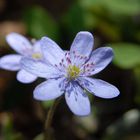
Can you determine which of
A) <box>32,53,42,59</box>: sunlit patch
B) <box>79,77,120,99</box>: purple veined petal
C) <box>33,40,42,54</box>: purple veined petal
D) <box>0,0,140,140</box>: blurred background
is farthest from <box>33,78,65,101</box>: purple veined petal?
<box>0,0,140,140</box>: blurred background

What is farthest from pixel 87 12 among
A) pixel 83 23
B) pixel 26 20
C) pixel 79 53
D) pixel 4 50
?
pixel 79 53

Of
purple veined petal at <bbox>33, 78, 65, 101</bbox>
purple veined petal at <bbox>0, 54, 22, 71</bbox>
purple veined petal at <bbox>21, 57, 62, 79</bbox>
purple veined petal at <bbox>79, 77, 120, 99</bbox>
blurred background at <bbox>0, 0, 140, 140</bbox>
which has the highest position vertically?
purple veined petal at <bbox>21, 57, 62, 79</bbox>

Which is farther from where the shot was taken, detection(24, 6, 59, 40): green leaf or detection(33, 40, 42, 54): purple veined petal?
detection(24, 6, 59, 40): green leaf

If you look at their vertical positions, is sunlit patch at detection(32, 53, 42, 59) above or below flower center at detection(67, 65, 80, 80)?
below

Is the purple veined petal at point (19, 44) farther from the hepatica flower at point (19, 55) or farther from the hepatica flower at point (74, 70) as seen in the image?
the hepatica flower at point (74, 70)

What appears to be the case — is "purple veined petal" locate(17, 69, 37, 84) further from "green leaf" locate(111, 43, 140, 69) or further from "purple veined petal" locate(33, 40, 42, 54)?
"green leaf" locate(111, 43, 140, 69)

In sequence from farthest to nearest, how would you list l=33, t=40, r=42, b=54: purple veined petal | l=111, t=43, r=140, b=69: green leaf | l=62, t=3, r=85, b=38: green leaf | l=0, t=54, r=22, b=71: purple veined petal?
l=62, t=3, r=85, b=38: green leaf < l=111, t=43, r=140, b=69: green leaf < l=33, t=40, r=42, b=54: purple veined petal < l=0, t=54, r=22, b=71: purple veined petal

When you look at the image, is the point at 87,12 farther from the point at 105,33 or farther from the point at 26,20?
the point at 26,20

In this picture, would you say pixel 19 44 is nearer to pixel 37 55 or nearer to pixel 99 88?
pixel 37 55
